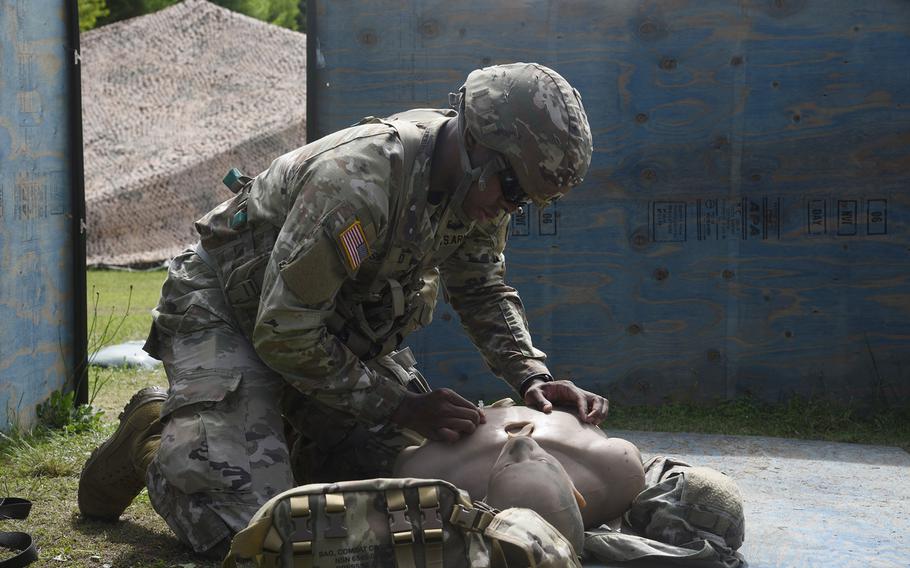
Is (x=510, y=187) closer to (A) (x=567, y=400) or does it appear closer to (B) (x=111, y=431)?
A: (A) (x=567, y=400)

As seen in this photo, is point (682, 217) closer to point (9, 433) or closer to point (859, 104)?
point (859, 104)

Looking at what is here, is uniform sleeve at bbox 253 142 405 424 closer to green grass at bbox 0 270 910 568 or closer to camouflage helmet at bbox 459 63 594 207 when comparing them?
camouflage helmet at bbox 459 63 594 207

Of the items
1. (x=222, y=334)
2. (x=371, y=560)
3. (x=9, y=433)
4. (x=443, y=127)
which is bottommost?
(x=9, y=433)

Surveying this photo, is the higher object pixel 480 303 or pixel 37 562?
pixel 480 303

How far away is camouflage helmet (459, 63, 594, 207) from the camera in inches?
115

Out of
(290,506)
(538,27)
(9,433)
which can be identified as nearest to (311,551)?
(290,506)

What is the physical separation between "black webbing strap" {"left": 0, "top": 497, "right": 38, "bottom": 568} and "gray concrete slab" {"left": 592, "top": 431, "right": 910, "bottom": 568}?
2.08m

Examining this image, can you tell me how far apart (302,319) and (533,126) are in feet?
2.75

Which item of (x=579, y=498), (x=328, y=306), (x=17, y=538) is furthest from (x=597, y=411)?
(x=17, y=538)

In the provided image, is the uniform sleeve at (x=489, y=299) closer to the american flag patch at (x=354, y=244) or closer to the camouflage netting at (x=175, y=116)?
the american flag patch at (x=354, y=244)

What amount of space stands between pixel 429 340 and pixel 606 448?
2501 millimetres

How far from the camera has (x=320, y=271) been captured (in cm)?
285

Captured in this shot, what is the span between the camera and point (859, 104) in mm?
5207

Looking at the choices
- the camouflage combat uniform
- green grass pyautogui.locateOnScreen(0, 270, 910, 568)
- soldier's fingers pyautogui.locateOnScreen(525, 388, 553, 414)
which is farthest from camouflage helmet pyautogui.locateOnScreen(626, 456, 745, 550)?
green grass pyautogui.locateOnScreen(0, 270, 910, 568)
